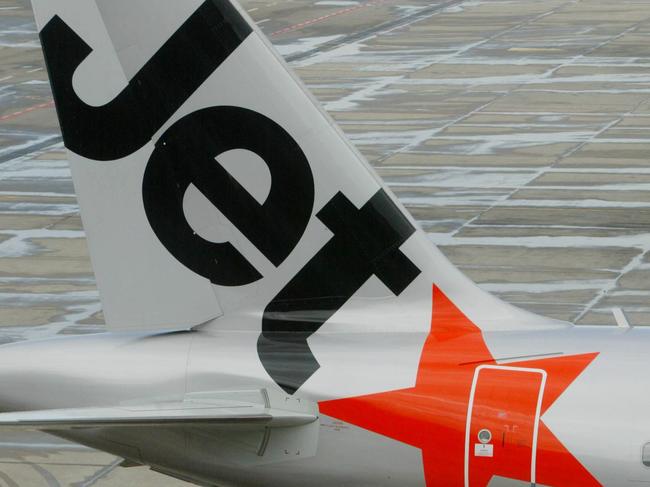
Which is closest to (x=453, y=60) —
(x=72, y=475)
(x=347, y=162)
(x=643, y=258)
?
(x=643, y=258)

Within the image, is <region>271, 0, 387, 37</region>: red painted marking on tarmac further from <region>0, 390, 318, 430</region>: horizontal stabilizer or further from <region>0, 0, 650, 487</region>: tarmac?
<region>0, 390, 318, 430</region>: horizontal stabilizer

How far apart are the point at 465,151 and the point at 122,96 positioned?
84.4 feet

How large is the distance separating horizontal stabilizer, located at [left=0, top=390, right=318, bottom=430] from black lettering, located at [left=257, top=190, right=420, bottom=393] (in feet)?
1.47

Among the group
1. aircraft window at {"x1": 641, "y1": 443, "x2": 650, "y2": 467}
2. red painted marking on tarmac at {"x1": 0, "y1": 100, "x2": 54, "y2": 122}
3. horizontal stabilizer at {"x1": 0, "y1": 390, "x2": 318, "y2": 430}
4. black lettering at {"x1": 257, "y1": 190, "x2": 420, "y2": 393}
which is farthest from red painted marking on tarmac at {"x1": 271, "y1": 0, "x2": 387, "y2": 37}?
aircraft window at {"x1": 641, "y1": 443, "x2": 650, "y2": 467}

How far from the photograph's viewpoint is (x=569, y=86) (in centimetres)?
4522

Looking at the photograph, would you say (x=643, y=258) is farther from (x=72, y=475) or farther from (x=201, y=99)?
(x=201, y=99)

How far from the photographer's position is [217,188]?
38.7ft

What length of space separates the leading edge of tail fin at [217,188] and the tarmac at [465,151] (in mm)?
5634

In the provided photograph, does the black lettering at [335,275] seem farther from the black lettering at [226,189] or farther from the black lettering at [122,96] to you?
the black lettering at [122,96]

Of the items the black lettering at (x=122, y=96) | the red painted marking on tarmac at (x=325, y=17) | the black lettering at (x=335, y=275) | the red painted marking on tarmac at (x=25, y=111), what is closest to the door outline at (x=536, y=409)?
the black lettering at (x=335, y=275)

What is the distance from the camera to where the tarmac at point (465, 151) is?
25094mm

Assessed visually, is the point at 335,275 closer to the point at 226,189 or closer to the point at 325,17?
the point at 226,189

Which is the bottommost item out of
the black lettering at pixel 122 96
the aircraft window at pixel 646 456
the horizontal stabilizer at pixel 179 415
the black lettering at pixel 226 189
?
the aircraft window at pixel 646 456

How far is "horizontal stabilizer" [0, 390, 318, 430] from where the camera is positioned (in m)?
9.95
